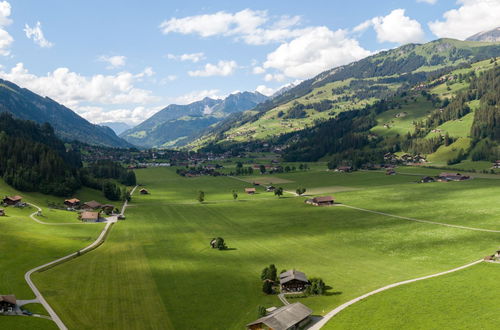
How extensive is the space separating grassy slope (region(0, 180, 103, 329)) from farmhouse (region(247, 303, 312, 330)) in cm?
2914

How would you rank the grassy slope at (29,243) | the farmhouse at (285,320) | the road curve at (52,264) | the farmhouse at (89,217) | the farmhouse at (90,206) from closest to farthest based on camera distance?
the farmhouse at (285,320) → the road curve at (52,264) → the grassy slope at (29,243) → the farmhouse at (89,217) → the farmhouse at (90,206)

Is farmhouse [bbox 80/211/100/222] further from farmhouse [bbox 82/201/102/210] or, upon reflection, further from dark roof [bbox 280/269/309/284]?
dark roof [bbox 280/269/309/284]

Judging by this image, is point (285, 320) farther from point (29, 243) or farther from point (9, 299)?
point (29, 243)

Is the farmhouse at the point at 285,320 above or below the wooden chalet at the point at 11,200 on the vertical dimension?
below

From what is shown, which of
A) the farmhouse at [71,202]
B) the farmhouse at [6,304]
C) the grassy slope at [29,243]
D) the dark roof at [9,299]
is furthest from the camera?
the farmhouse at [71,202]

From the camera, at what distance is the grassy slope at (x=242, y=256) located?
6288 cm

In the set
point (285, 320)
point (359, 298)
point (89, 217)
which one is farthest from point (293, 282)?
point (89, 217)

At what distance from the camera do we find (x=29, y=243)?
95562mm

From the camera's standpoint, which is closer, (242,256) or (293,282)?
(293,282)

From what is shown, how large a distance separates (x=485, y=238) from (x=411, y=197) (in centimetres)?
6181

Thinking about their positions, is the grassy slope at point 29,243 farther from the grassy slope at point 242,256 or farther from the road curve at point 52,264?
the grassy slope at point 242,256

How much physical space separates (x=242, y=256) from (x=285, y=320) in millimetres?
38478

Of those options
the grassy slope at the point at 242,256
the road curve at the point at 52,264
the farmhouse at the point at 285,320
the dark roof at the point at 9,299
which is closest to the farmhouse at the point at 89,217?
the road curve at the point at 52,264

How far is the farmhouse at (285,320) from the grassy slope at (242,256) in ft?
15.2
